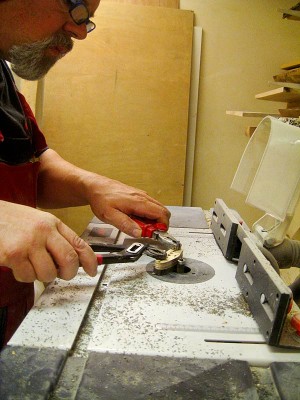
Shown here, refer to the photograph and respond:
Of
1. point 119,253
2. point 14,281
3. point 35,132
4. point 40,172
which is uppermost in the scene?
point 35,132

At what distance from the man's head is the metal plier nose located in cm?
48

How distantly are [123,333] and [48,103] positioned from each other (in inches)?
70.5

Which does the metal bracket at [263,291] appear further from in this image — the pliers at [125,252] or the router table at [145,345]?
the pliers at [125,252]

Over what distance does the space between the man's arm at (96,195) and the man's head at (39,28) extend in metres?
0.30

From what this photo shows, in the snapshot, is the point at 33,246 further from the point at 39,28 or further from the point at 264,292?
the point at 39,28

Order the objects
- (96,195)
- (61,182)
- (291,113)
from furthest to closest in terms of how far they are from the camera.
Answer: (291,113) → (61,182) → (96,195)

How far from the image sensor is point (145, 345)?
20.0 inches

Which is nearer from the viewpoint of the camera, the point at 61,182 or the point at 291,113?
the point at 61,182

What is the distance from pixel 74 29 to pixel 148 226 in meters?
0.52

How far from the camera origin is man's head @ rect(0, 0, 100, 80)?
0.79 meters

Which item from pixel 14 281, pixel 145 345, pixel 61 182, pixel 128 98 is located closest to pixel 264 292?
pixel 145 345

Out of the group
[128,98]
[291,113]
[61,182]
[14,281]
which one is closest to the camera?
[14,281]

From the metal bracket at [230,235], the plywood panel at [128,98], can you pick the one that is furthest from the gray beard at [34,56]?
the plywood panel at [128,98]

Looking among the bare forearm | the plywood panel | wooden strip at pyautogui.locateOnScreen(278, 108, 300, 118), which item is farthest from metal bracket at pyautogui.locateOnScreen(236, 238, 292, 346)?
the plywood panel
